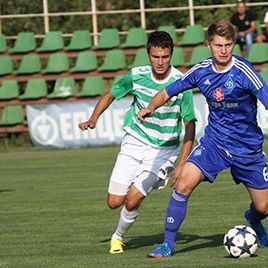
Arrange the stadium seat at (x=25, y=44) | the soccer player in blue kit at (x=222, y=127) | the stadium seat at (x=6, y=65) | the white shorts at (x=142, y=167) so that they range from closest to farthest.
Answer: the soccer player in blue kit at (x=222, y=127) → the white shorts at (x=142, y=167) → the stadium seat at (x=6, y=65) → the stadium seat at (x=25, y=44)

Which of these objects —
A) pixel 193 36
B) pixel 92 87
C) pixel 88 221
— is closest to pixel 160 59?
pixel 88 221

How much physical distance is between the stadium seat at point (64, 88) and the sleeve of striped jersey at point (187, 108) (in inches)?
562

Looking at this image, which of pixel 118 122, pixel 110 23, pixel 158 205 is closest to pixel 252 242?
pixel 158 205

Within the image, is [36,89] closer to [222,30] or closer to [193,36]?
[193,36]

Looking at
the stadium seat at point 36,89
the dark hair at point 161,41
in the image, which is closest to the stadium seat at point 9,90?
the stadium seat at point 36,89

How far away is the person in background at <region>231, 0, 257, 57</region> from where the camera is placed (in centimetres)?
2334

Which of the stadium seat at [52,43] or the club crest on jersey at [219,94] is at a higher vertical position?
the club crest on jersey at [219,94]

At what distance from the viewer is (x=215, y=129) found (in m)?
8.59

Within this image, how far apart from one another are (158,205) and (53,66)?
37.9 feet

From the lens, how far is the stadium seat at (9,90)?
76.8ft

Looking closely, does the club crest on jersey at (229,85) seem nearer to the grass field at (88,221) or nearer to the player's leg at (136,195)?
the player's leg at (136,195)

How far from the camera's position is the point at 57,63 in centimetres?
2405

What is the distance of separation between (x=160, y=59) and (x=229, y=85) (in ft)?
2.66

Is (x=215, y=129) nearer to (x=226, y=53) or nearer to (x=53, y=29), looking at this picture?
(x=226, y=53)
